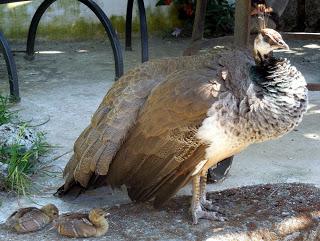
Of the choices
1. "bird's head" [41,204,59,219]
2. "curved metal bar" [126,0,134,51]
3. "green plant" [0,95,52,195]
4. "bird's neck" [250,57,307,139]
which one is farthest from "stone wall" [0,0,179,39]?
"bird's neck" [250,57,307,139]

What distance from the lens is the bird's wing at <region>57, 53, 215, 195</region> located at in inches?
138

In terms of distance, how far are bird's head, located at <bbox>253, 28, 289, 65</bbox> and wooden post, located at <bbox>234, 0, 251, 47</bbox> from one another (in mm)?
945

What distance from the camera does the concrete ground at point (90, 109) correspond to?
161 inches

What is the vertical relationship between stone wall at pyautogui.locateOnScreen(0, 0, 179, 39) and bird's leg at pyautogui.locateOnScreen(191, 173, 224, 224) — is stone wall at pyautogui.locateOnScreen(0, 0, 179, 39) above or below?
above

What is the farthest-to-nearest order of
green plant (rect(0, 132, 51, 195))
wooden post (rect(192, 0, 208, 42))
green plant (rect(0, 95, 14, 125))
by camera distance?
wooden post (rect(192, 0, 208, 42))
green plant (rect(0, 95, 14, 125))
green plant (rect(0, 132, 51, 195))

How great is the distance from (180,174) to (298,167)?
Result: 1231 millimetres

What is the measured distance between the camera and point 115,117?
3.52 m

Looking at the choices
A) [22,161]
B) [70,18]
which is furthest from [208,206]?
[70,18]

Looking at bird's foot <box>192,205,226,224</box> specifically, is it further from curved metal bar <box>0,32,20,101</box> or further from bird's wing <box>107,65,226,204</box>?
curved metal bar <box>0,32,20,101</box>

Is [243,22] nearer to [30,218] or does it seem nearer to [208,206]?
[208,206]

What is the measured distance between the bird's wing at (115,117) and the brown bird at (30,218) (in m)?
0.25

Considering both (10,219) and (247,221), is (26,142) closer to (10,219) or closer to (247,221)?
(10,219)

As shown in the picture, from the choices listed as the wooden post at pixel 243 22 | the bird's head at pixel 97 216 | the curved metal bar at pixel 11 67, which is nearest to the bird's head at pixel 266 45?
the wooden post at pixel 243 22

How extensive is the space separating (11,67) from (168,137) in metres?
2.33
